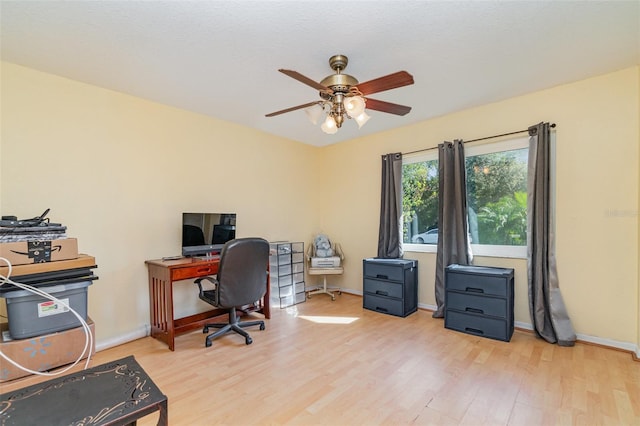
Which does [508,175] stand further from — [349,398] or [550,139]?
[349,398]

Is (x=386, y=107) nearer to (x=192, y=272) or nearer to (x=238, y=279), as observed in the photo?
(x=238, y=279)

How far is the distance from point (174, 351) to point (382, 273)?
241cm

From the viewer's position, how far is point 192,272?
2.91m

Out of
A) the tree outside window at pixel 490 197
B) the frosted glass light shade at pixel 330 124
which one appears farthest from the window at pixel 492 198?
the frosted glass light shade at pixel 330 124

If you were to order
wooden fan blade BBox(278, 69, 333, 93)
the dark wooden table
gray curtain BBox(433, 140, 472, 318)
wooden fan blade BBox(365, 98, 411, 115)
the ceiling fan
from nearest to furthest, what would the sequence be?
the dark wooden table < wooden fan blade BBox(278, 69, 333, 93) < the ceiling fan < wooden fan blade BBox(365, 98, 411, 115) < gray curtain BBox(433, 140, 472, 318)

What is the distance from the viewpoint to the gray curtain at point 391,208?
4043 millimetres

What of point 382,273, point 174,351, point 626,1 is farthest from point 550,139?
point 174,351

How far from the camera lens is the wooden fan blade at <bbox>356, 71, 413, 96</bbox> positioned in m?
1.79

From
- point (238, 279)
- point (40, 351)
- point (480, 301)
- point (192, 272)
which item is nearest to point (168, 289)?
point (192, 272)

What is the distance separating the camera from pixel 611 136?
2662mm

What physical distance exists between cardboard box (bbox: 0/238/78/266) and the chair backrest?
43.0 inches

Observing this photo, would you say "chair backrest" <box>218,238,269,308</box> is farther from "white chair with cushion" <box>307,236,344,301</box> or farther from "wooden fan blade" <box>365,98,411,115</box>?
"wooden fan blade" <box>365,98,411,115</box>

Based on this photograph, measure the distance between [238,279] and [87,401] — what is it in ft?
5.77

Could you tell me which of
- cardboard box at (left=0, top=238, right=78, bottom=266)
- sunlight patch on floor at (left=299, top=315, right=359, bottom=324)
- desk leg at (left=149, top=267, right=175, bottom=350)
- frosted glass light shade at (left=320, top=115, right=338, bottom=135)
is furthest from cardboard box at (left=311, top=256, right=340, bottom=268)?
cardboard box at (left=0, top=238, right=78, bottom=266)
